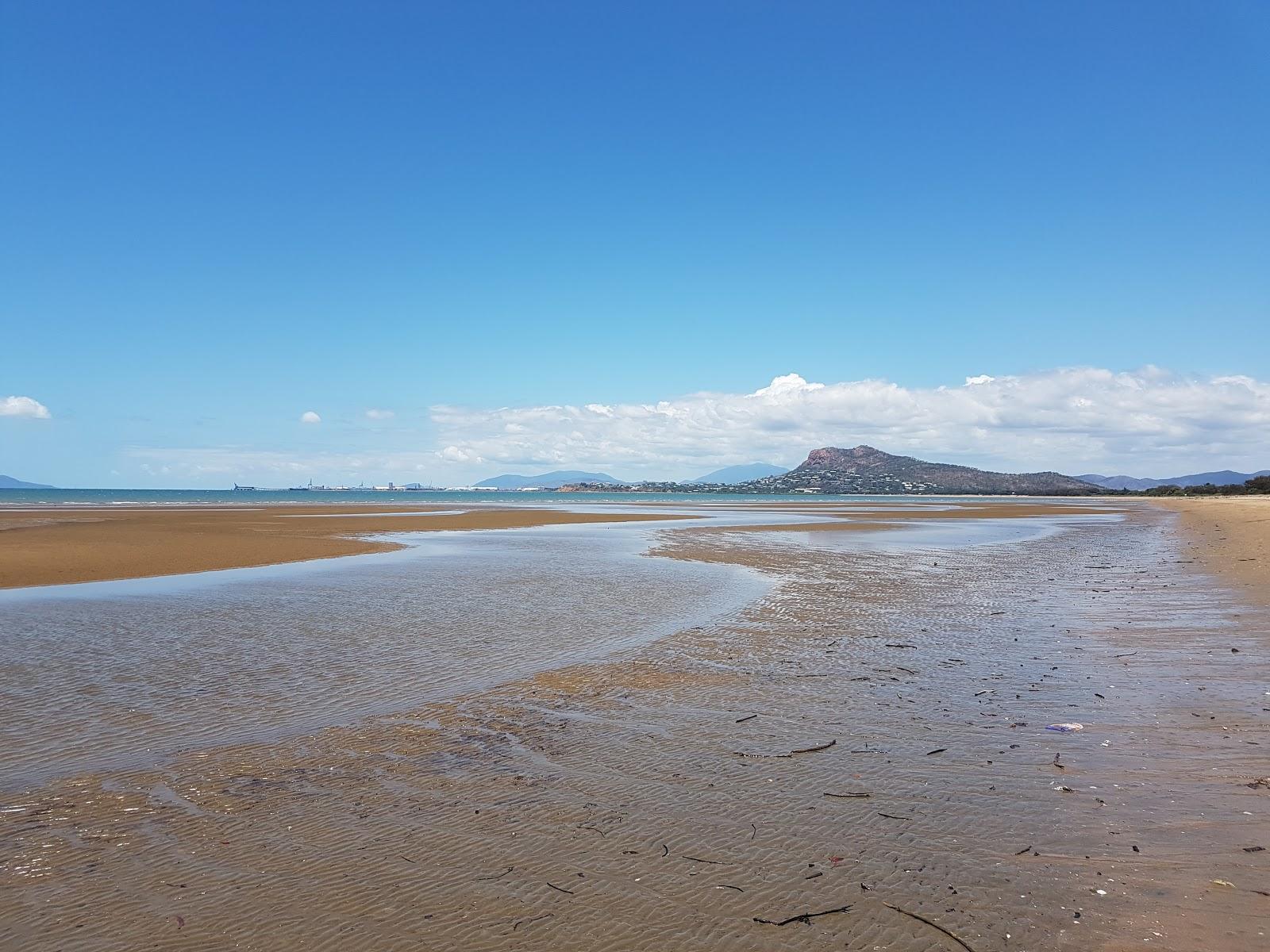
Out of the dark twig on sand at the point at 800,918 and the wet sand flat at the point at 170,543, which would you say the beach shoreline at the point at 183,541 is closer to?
the wet sand flat at the point at 170,543

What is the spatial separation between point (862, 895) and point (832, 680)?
5.64m

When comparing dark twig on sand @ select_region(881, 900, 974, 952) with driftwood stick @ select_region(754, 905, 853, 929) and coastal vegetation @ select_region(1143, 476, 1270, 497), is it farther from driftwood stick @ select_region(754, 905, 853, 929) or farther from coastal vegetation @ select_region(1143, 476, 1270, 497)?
coastal vegetation @ select_region(1143, 476, 1270, 497)

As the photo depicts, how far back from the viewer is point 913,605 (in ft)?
54.5

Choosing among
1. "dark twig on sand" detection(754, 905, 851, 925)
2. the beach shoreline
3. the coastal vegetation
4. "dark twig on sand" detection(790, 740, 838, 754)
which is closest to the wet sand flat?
the beach shoreline

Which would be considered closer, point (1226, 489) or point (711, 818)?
point (711, 818)

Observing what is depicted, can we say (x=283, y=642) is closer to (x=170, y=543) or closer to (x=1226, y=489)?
(x=170, y=543)

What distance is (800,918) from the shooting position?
456cm

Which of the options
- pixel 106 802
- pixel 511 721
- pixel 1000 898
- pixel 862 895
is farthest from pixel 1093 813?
pixel 106 802

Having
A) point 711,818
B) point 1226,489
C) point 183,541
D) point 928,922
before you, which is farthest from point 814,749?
point 1226,489

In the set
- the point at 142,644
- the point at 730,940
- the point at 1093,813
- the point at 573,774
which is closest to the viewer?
the point at 730,940

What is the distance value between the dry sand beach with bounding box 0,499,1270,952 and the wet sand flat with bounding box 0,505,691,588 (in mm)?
15281

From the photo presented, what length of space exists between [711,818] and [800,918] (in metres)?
1.45

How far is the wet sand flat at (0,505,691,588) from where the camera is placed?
76.0 ft

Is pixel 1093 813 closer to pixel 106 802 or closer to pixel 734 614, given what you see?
pixel 106 802
